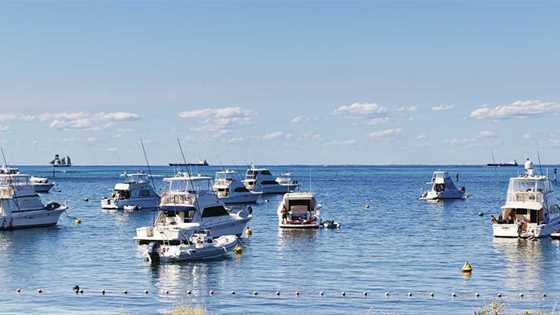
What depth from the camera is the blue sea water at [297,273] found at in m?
45.5

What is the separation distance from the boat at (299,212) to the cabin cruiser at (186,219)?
11.2m

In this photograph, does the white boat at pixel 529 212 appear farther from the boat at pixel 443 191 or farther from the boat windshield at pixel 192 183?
the boat at pixel 443 191

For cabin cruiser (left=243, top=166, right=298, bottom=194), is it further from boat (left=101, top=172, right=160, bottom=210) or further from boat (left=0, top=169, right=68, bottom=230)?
boat (left=0, top=169, right=68, bottom=230)

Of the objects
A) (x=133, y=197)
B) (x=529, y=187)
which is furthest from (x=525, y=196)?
(x=133, y=197)

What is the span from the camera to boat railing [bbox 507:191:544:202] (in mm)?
75438

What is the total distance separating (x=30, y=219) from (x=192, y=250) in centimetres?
3422

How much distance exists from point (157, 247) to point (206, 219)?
41.6 ft

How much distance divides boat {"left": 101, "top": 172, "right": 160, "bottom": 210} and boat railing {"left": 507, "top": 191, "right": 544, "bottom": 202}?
59884 mm

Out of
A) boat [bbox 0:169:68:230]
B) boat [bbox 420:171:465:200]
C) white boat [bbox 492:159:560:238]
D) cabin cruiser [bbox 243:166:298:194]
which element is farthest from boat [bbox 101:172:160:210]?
white boat [bbox 492:159:560:238]

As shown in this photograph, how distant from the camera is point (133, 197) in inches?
4850

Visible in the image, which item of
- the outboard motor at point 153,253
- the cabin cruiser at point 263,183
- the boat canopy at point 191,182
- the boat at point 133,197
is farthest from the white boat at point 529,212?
the cabin cruiser at point 263,183

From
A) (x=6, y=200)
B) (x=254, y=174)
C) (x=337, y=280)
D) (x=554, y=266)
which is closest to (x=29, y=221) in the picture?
(x=6, y=200)

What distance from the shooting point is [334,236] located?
79.6 metres

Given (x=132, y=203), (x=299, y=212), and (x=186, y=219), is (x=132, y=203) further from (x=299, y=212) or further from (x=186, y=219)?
(x=186, y=219)
